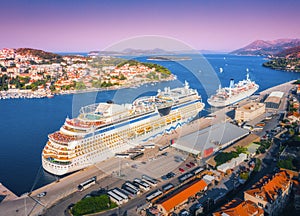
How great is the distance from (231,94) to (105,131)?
11.4 meters

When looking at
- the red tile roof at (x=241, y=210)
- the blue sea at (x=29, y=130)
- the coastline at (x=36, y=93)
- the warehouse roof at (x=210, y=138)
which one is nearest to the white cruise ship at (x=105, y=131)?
the blue sea at (x=29, y=130)

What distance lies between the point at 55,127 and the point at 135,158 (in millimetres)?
6065

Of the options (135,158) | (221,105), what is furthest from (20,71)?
(135,158)

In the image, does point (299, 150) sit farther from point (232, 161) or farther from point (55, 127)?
point (55, 127)

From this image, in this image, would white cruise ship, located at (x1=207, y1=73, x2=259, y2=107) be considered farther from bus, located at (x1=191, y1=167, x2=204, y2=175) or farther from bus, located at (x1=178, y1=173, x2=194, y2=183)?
bus, located at (x1=178, y1=173, x2=194, y2=183)

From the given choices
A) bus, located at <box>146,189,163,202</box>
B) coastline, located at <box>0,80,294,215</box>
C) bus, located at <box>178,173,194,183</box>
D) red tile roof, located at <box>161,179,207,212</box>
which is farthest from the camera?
bus, located at <box>178,173,194,183</box>

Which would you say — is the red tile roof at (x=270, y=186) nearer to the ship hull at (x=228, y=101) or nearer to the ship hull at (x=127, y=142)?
the ship hull at (x=127, y=142)

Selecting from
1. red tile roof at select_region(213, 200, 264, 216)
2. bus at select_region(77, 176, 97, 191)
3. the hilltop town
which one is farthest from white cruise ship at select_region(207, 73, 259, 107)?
red tile roof at select_region(213, 200, 264, 216)

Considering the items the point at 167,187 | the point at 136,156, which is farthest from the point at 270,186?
the point at 136,156

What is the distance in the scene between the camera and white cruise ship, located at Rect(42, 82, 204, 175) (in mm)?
8039

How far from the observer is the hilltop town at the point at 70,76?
79.4 ft

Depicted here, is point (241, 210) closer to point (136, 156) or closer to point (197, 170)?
point (197, 170)

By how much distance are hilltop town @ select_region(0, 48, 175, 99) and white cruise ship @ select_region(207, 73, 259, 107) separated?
1104 centimetres

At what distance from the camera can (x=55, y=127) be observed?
13.1 metres
